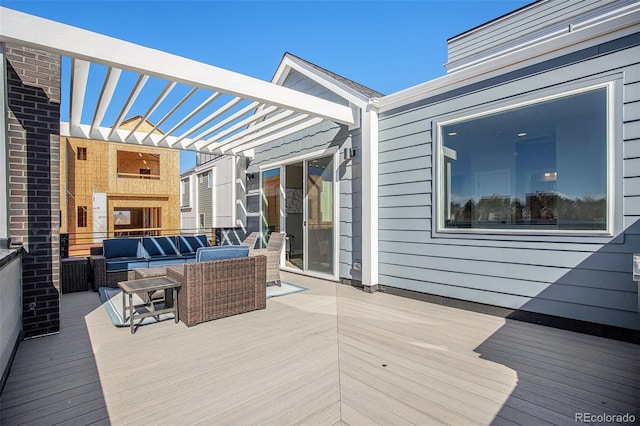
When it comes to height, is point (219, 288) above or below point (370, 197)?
below

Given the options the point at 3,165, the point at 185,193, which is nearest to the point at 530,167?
the point at 3,165

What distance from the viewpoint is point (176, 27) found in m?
6.12

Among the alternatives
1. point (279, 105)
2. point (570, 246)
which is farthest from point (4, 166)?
point (570, 246)

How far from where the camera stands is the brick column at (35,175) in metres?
3.04

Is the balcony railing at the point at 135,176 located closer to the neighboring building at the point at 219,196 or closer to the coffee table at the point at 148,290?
the neighboring building at the point at 219,196

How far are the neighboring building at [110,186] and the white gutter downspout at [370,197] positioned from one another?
11.5 m

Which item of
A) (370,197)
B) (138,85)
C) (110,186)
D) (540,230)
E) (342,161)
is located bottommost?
(540,230)

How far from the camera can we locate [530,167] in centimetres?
352

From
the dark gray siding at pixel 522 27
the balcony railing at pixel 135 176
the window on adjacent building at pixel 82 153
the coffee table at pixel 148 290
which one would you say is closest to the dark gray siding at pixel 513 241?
the coffee table at pixel 148 290

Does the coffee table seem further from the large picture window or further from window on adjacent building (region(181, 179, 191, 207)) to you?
window on adjacent building (region(181, 179, 191, 207))

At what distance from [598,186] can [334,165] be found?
12.0 feet

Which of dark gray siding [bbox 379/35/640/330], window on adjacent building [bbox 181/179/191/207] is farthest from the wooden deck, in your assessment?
window on adjacent building [bbox 181/179/191/207]
